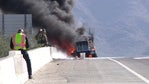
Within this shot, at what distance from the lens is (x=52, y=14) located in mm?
58094

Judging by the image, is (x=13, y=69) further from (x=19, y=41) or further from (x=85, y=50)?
(x=85, y=50)

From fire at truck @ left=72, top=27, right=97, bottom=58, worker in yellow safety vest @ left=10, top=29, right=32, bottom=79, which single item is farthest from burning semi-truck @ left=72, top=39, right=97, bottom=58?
worker in yellow safety vest @ left=10, top=29, right=32, bottom=79

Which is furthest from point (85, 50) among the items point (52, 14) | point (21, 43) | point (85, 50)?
point (21, 43)

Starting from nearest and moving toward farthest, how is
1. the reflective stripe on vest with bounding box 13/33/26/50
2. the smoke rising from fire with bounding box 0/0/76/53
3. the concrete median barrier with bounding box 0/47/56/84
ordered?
the concrete median barrier with bounding box 0/47/56/84 < the reflective stripe on vest with bounding box 13/33/26/50 < the smoke rising from fire with bounding box 0/0/76/53

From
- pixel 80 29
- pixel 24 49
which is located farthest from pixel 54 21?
pixel 24 49

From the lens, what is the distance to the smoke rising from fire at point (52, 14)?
55531 millimetres

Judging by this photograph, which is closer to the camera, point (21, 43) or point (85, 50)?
point (21, 43)

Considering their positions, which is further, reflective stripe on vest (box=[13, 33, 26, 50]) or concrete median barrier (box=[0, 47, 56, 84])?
reflective stripe on vest (box=[13, 33, 26, 50])

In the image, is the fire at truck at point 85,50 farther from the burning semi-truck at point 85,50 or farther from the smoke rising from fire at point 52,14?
the smoke rising from fire at point 52,14

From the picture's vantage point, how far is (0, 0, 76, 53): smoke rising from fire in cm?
5553

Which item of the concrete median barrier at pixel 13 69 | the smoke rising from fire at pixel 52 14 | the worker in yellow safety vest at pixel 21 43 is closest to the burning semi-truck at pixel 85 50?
the smoke rising from fire at pixel 52 14

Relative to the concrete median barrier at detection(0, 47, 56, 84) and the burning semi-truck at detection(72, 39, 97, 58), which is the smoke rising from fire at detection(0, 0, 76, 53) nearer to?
the burning semi-truck at detection(72, 39, 97, 58)

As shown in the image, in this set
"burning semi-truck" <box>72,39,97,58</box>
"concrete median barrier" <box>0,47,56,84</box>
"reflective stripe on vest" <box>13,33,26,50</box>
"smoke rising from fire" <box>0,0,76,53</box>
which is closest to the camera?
"concrete median barrier" <box>0,47,56,84</box>

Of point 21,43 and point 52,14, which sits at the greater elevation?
point 52,14
